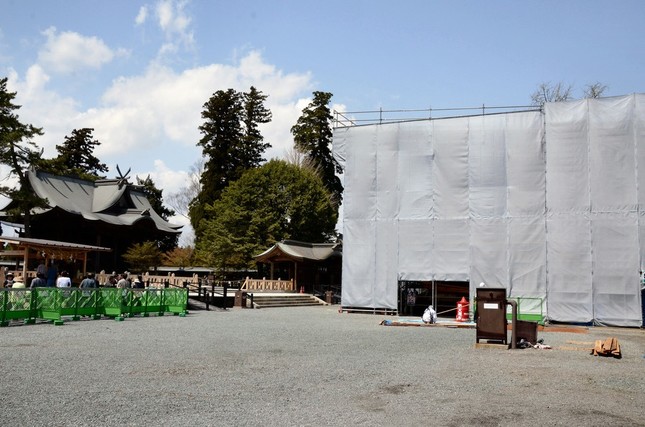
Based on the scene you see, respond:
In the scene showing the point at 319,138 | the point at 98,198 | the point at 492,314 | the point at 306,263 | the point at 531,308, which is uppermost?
the point at 319,138

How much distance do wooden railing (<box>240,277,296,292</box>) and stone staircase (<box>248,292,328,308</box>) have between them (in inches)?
116

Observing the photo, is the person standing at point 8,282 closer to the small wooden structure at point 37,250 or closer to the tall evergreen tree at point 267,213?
the small wooden structure at point 37,250

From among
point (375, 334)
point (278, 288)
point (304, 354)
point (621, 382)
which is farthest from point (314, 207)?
point (621, 382)

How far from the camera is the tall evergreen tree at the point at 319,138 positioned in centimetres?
5550

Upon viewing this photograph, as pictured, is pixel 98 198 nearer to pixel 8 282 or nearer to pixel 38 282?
pixel 8 282

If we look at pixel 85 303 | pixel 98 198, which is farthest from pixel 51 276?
pixel 98 198

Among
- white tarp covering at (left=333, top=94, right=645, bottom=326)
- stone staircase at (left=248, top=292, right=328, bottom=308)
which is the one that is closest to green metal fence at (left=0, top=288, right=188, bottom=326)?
stone staircase at (left=248, top=292, right=328, bottom=308)

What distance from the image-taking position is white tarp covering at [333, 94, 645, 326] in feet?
72.4

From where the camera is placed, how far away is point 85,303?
1820cm

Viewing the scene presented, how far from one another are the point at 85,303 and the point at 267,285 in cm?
1980

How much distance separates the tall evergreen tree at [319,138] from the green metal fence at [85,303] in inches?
1348

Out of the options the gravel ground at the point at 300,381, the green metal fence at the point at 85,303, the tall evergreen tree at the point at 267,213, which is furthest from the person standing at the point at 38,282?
the tall evergreen tree at the point at 267,213

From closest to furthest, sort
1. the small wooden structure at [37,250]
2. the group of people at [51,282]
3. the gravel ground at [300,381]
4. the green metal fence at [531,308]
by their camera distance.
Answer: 1. the gravel ground at [300,381]
2. the group of people at [51,282]
3. the green metal fence at [531,308]
4. the small wooden structure at [37,250]

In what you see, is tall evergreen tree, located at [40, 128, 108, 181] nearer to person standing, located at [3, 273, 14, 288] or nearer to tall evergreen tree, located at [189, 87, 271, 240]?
tall evergreen tree, located at [189, 87, 271, 240]
